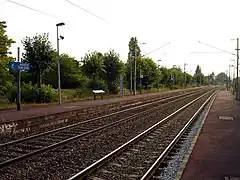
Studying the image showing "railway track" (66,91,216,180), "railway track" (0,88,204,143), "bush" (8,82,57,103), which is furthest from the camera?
"bush" (8,82,57,103)

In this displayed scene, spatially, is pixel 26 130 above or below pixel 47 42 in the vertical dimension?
below

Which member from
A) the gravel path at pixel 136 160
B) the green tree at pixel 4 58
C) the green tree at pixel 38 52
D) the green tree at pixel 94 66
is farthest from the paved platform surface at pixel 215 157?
the green tree at pixel 94 66

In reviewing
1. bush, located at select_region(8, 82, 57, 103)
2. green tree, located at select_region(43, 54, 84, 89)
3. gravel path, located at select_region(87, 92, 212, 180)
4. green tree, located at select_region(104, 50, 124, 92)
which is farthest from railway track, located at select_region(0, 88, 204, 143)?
green tree, located at select_region(43, 54, 84, 89)

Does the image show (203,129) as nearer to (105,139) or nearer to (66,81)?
(105,139)

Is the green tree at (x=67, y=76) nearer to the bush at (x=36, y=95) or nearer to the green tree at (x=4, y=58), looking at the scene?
the bush at (x=36, y=95)

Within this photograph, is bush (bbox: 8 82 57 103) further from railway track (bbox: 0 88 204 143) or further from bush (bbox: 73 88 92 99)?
bush (bbox: 73 88 92 99)

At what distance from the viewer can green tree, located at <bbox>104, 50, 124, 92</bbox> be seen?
5050 cm

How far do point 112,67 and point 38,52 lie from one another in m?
21.6

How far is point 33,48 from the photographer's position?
30422mm

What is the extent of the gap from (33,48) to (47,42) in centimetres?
143

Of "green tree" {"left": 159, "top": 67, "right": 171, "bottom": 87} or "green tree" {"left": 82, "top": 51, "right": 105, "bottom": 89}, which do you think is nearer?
"green tree" {"left": 82, "top": 51, "right": 105, "bottom": 89}

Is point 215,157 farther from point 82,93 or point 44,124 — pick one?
point 82,93

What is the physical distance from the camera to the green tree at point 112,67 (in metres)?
50.5

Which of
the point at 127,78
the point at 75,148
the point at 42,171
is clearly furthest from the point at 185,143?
the point at 127,78
